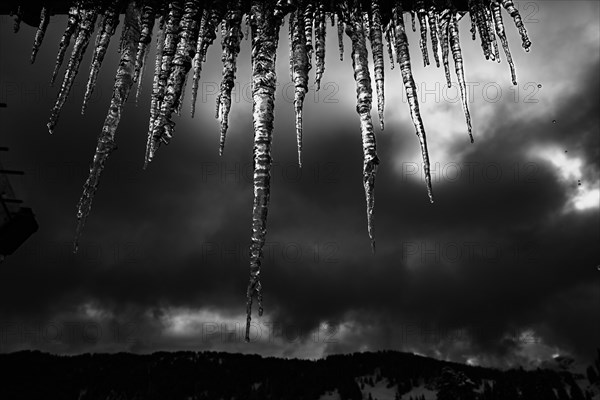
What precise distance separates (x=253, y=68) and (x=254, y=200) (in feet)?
2.86

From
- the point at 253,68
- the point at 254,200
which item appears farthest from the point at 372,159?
the point at 253,68

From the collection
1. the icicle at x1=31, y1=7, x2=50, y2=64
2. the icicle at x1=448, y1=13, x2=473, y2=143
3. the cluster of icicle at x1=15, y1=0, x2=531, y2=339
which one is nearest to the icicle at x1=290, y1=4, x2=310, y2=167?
the cluster of icicle at x1=15, y1=0, x2=531, y2=339

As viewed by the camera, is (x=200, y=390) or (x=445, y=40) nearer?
(x=445, y=40)

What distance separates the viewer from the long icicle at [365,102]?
2.30 meters

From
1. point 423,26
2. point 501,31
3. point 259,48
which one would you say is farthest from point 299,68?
point 501,31

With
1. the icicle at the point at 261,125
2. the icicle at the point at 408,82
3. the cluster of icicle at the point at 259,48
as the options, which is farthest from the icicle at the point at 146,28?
the icicle at the point at 408,82

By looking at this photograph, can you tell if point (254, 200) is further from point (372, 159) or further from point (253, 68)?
point (253, 68)

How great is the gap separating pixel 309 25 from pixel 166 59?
3.26ft

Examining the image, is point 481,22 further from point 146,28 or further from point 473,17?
point 146,28

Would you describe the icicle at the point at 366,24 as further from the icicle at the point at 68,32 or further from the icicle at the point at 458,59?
the icicle at the point at 68,32

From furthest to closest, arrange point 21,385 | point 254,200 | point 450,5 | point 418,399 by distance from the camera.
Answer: point 21,385 → point 418,399 → point 450,5 → point 254,200

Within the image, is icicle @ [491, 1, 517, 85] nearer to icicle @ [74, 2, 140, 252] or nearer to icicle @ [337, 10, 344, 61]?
icicle @ [337, 10, 344, 61]

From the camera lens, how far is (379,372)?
199125 millimetres

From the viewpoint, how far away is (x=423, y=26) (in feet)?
10.4
